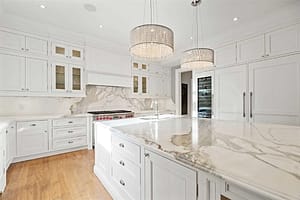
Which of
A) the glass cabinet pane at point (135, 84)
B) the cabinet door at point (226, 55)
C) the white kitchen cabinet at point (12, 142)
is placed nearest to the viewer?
the white kitchen cabinet at point (12, 142)

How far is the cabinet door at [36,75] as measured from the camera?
3311mm

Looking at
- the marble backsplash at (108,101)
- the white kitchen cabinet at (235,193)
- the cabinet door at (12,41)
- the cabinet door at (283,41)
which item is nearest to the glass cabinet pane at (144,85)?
the marble backsplash at (108,101)

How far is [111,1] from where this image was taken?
2.53 metres

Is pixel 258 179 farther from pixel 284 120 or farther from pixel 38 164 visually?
pixel 38 164

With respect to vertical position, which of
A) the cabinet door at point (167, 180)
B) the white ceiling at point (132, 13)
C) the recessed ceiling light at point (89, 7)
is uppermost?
the white ceiling at point (132, 13)

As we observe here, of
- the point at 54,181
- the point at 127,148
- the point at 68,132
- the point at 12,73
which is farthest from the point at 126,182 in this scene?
the point at 12,73

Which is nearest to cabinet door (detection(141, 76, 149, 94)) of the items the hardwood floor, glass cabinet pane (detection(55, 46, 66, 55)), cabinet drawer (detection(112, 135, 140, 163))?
glass cabinet pane (detection(55, 46, 66, 55))

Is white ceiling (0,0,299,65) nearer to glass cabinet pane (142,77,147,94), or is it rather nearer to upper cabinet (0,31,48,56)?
upper cabinet (0,31,48,56)

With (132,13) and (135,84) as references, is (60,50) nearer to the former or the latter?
(132,13)

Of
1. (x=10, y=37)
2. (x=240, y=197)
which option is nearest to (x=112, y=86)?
(x=10, y=37)

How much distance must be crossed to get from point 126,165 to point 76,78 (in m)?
3.00

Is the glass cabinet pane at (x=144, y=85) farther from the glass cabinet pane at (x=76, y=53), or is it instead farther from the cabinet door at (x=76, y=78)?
the glass cabinet pane at (x=76, y=53)

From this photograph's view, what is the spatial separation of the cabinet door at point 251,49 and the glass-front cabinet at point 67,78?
3.62 meters

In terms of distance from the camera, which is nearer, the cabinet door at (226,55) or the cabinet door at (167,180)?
the cabinet door at (167,180)
